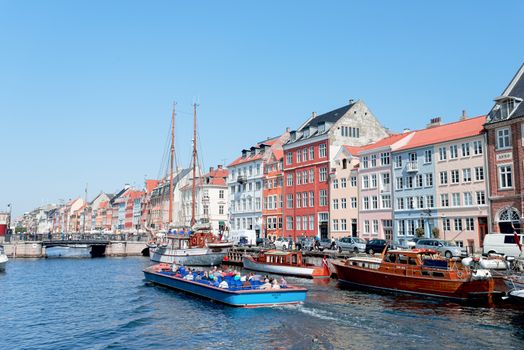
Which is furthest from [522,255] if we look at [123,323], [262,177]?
[262,177]

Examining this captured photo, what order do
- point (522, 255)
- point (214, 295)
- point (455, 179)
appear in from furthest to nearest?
point (455, 179)
point (522, 255)
point (214, 295)

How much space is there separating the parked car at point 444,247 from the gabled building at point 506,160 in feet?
24.0

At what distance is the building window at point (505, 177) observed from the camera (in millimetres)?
46875

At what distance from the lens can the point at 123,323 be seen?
84.6ft

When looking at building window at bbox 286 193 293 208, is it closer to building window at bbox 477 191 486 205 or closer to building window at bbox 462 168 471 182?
building window at bbox 462 168 471 182

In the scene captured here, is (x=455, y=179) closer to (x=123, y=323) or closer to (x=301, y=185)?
(x=301, y=185)

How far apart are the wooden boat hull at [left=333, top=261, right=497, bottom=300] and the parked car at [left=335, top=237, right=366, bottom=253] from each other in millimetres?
11574

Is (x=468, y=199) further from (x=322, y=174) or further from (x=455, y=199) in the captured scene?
(x=322, y=174)

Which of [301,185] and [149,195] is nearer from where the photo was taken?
[301,185]

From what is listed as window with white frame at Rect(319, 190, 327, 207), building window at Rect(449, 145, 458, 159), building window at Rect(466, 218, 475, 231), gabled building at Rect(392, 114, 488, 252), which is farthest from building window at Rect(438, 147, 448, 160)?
window with white frame at Rect(319, 190, 327, 207)

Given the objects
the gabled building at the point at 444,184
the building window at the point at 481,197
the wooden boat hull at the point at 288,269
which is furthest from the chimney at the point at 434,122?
the wooden boat hull at the point at 288,269

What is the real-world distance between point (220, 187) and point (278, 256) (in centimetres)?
Result: 5660

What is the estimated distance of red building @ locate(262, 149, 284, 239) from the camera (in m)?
77.8

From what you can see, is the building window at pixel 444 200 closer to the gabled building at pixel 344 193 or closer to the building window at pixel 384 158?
the building window at pixel 384 158
